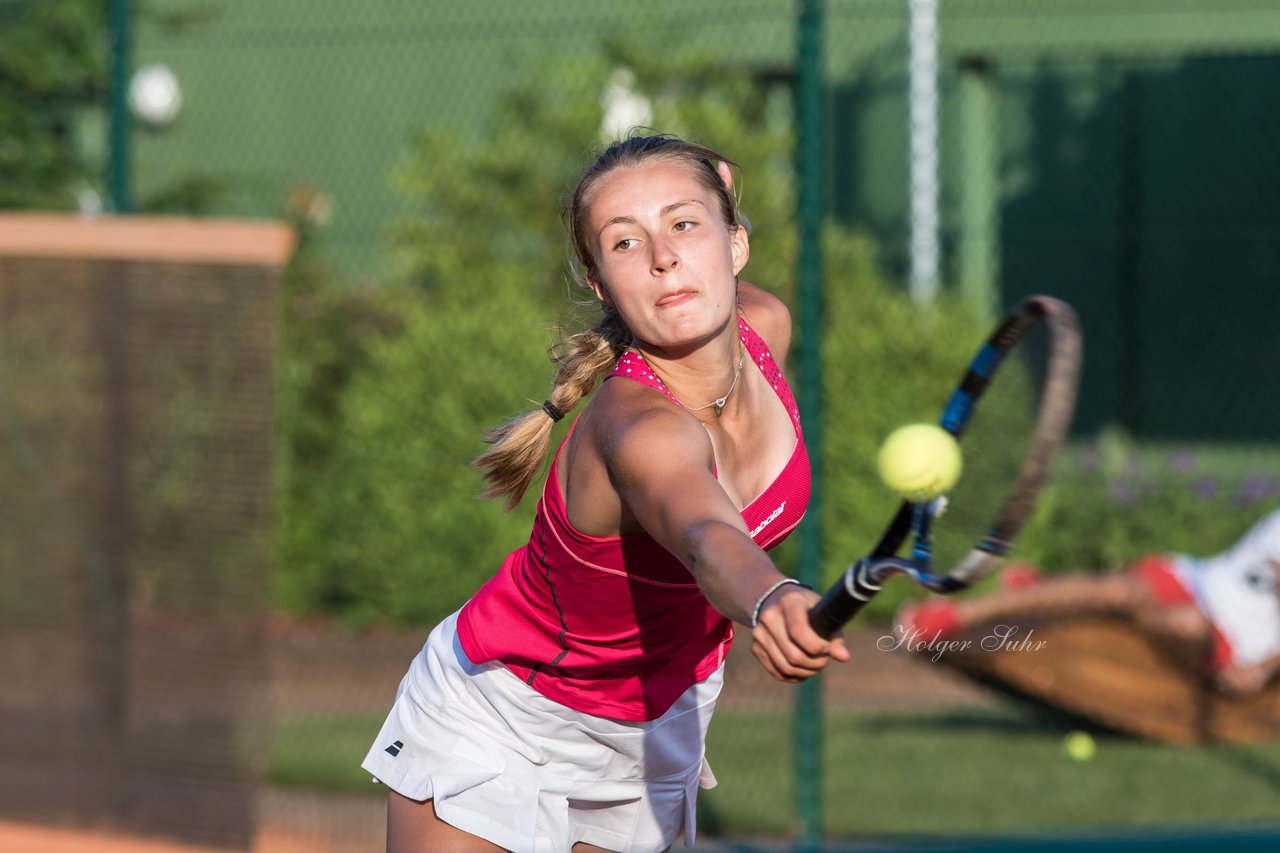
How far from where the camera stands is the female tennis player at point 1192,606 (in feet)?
23.2

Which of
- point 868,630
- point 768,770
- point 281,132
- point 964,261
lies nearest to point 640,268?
point 768,770

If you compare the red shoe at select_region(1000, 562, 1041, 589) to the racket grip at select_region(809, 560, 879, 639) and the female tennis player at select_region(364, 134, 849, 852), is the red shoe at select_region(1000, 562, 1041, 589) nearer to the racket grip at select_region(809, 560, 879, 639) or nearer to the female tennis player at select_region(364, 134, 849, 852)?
the female tennis player at select_region(364, 134, 849, 852)

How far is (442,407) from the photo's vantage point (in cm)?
916

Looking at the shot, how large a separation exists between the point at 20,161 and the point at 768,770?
152 inches

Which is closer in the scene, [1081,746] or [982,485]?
[982,485]

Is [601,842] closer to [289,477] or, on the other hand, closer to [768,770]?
[768,770]

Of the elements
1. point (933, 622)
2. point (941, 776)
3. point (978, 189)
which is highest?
point (978, 189)

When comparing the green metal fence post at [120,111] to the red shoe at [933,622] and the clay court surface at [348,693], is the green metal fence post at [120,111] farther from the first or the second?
the red shoe at [933,622]

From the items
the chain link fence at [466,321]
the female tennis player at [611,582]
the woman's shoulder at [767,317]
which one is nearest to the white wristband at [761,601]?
the female tennis player at [611,582]

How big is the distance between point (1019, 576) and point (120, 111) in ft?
13.8

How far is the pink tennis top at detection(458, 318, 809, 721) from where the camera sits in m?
3.06

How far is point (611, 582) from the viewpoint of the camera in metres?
3.08

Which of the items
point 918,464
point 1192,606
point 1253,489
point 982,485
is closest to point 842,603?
point 918,464

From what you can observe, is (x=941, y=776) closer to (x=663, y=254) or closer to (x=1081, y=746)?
(x=1081, y=746)
